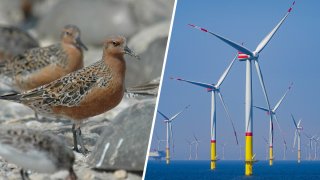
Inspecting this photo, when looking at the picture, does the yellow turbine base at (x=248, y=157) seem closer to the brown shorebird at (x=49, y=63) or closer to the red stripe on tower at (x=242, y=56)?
the red stripe on tower at (x=242, y=56)

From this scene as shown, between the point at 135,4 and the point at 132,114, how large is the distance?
2.29 metres

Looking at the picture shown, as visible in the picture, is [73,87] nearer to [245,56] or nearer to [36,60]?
[36,60]

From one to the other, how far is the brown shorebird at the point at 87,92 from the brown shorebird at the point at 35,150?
1.04 feet

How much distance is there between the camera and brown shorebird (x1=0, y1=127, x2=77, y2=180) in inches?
101

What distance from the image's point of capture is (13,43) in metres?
4.37

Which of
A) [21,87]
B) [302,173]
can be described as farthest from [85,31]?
[302,173]

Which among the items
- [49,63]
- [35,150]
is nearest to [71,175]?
[35,150]

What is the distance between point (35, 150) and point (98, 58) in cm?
194

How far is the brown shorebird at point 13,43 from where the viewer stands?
4293 millimetres

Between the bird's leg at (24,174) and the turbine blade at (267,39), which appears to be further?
the turbine blade at (267,39)

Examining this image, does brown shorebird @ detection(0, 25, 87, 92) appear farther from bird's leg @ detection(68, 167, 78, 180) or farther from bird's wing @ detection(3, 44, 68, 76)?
bird's leg @ detection(68, 167, 78, 180)

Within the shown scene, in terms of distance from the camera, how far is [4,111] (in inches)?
146

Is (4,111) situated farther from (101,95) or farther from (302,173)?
(302,173)

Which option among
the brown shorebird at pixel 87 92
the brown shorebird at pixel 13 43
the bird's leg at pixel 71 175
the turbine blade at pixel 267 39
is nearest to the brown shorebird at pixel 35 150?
the bird's leg at pixel 71 175
